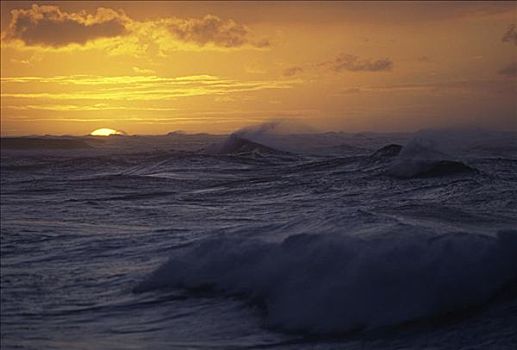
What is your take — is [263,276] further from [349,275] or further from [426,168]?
[426,168]

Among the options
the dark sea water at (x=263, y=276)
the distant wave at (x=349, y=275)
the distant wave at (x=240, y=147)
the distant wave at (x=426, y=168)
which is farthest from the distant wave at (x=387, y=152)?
the distant wave at (x=349, y=275)

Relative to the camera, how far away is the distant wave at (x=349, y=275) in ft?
22.2

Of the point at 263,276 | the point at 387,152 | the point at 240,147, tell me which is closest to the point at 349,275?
the point at 263,276

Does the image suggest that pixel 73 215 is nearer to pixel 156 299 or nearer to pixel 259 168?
pixel 156 299

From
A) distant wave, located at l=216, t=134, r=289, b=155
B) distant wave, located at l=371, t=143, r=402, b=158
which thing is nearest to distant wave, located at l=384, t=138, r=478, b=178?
distant wave, located at l=371, t=143, r=402, b=158

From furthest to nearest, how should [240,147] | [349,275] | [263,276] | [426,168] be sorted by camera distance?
[240,147], [426,168], [263,276], [349,275]

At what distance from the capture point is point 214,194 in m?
17.3

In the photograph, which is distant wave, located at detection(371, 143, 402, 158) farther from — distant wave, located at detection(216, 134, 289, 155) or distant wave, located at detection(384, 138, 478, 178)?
distant wave, located at detection(216, 134, 289, 155)

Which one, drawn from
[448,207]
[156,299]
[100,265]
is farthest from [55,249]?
[448,207]

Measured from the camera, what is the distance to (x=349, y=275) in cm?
750

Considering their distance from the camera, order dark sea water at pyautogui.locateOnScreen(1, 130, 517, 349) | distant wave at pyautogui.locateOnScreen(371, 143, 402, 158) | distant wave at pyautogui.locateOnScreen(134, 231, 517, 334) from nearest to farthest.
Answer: dark sea water at pyautogui.locateOnScreen(1, 130, 517, 349), distant wave at pyautogui.locateOnScreen(134, 231, 517, 334), distant wave at pyautogui.locateOnScreen(371, 143, 402, 158)

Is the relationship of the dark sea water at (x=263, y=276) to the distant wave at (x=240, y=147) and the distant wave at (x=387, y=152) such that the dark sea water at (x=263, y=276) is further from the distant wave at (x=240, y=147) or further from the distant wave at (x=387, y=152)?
the distant wave at (x=240, y=147)

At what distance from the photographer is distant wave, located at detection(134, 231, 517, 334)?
6.78 metres

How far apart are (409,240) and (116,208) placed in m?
7.71
